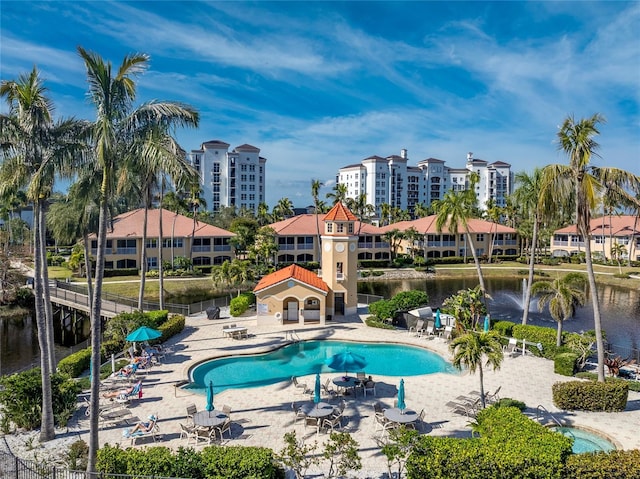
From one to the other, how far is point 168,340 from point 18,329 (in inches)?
673

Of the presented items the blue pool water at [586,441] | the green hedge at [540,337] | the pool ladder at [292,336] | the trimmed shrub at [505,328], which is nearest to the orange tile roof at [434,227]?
the trimmed shrub at [505,328]

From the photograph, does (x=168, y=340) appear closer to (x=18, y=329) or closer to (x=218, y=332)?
(x=218, y=332)

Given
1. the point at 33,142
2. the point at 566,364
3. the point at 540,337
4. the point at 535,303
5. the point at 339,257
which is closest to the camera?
the point at 33,142

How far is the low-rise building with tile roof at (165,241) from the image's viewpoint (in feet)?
183

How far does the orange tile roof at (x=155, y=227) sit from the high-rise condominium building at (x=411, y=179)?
7434 centimetres

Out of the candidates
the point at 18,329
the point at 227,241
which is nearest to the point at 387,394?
the point at 18,329

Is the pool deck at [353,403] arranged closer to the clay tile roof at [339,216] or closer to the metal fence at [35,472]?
the metal fence at [35,472]

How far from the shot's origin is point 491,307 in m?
44.1

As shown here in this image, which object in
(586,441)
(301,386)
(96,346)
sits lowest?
(586,441)

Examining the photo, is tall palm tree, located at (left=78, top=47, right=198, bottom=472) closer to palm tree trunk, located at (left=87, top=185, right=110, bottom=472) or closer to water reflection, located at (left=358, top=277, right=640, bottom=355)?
palm tree trunk, located at (left=87, top=185, right=110, bottom=472)

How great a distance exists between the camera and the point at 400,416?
15750mm

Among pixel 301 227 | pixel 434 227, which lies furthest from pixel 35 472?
pixel 434 227

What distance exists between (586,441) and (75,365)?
22.0 metres

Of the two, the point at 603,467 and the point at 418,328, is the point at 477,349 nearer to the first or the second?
the point at 603,467
